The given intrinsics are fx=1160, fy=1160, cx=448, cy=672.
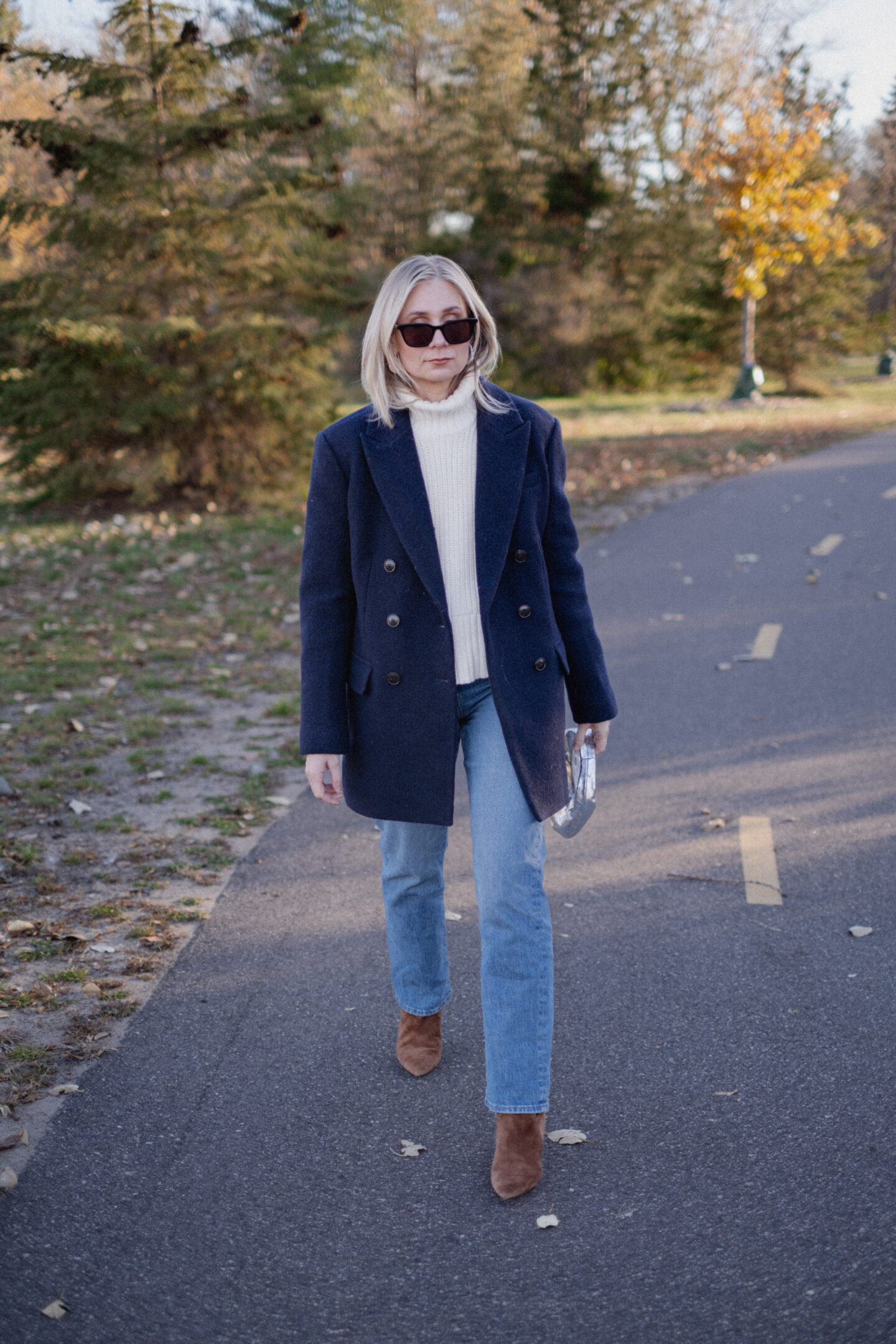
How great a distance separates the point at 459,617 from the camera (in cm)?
280

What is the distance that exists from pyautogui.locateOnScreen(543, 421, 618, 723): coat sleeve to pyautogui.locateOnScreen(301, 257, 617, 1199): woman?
12mm

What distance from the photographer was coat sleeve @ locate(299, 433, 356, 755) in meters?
2.82

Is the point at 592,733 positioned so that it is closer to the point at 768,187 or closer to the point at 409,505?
the point at 409,505

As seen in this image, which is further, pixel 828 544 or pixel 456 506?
pixel 828 544

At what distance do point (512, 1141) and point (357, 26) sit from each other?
25182 millimetres

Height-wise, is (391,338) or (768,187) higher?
(768,187)

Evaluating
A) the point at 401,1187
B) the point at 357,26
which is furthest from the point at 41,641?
the point at 357,26

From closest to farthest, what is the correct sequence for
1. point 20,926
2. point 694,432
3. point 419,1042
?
point 419,1042
point 20,926
point 694,432

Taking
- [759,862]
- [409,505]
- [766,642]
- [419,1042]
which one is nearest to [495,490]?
[409,505]

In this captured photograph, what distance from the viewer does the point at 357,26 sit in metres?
23.5

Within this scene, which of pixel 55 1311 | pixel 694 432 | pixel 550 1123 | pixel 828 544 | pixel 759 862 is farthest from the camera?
pixel 694 432

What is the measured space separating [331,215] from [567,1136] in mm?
11627

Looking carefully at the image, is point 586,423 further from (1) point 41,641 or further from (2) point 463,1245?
(2) point 463,1245

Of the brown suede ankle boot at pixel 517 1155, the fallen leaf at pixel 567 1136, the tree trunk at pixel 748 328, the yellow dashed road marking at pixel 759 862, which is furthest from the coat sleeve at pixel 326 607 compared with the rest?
the tree trunk at pixel 748 328
